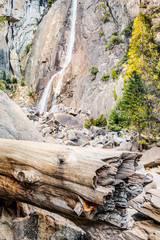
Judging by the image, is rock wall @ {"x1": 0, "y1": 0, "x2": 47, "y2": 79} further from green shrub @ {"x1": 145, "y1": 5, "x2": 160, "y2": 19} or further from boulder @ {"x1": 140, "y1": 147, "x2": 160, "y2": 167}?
boulder @ {"x1": 140, "y1": 147, "x2": 160, "y2": 167}

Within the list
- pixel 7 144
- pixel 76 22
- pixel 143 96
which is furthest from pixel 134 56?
pixel 76 22

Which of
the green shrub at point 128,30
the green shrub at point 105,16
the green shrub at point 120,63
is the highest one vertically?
the green shrub at point 105,16

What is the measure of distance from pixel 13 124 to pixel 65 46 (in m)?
27.7

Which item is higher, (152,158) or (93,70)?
(93,70)

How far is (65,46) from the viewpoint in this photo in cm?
2819

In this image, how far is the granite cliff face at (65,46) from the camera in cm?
1922

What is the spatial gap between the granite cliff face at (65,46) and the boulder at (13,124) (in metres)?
12.9

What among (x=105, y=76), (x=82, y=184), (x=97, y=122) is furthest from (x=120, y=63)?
(x=82, y=184)

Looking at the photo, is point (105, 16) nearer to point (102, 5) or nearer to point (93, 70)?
point (102, 5)

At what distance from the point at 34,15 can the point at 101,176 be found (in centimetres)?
4739

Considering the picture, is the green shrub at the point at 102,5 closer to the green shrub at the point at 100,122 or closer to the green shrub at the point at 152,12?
the green shrub at the point at 152,12

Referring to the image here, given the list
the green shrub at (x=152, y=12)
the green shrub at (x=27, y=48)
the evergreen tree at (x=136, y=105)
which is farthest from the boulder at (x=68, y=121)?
the green shrub at (x=27, y=48)

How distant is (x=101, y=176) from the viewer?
5.10ft

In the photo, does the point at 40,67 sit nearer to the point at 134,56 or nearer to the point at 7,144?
the point at 134,56
